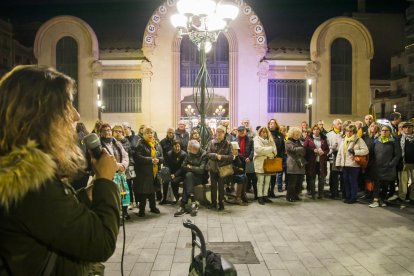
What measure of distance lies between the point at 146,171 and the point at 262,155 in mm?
3086

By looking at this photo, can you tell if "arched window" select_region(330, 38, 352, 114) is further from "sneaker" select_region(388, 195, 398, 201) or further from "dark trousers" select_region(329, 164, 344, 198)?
"dark trousers" select_region(329, 164, 344, 198)

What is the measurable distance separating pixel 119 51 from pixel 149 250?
1743 centimetres

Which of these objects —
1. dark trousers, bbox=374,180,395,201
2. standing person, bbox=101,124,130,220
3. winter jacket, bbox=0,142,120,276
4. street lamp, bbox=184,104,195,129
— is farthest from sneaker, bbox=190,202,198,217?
street lamp, bbox=184,104,195,129

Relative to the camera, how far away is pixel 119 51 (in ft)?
70.7

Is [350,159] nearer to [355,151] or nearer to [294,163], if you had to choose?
[355,151]

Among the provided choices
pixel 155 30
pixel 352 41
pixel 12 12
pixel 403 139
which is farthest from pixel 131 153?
pixel 12 12

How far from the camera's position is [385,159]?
935 centimetres

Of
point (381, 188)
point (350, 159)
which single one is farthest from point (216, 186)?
point (381, 188)

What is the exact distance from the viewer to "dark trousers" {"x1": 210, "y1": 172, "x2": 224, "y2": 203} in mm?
9055

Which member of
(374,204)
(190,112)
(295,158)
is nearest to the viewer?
(374,204)

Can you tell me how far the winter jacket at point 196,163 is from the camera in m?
9.18

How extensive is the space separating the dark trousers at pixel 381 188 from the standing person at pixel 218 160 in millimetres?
3731

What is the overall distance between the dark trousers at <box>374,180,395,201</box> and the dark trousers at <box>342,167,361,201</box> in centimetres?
47

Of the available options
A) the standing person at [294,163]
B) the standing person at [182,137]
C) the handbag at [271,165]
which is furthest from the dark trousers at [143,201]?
the standing person at [294,163]
